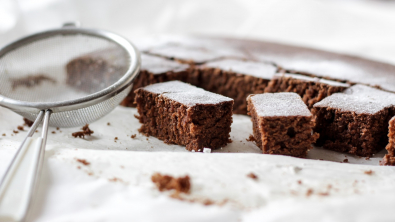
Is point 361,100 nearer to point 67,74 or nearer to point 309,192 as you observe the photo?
point 309,192

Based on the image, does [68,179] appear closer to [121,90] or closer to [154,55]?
[121,90]

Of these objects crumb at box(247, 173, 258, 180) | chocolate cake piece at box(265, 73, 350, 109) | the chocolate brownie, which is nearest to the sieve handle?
crumb at box(247, 173, 258, 180)

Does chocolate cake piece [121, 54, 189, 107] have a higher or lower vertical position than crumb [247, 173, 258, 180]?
higher

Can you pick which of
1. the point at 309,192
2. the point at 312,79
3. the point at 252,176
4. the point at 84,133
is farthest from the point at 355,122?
the point at 84,133

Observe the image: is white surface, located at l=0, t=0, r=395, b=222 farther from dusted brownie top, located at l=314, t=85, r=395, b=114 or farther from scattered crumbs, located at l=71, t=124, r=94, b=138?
dusted brownie top, located at l=314, t=85, r=395, b=114

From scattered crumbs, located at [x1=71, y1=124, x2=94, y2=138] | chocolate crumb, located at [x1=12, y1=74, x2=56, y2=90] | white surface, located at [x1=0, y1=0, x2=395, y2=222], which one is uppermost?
white surface, located at [x1=0, y1=0, x2=395, y2=222]

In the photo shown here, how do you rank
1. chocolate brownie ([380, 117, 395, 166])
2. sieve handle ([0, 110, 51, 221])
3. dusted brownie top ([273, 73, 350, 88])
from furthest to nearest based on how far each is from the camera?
dusted brownie top ([273, 73, 350, 88]), chocolate brownie ([380, 117, 395, 166]), sieve handle ([0, 110, 51, 221])
